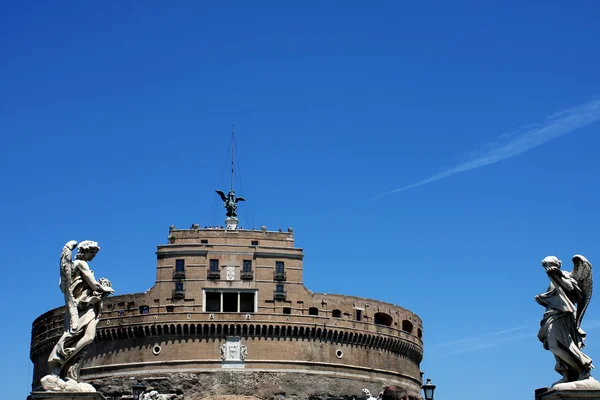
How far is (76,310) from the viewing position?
11.3 meters

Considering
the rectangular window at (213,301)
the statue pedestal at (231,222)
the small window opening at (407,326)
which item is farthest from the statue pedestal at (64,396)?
the small window opening at (407,326)

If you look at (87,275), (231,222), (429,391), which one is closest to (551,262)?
(87,275)

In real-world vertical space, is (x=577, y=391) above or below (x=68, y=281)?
below

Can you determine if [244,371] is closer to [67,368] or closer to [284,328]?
[284,328]

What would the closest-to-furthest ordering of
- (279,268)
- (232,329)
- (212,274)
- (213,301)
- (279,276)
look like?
(232,329)
(212,274)
(279,276)
(213,301)
(279,268)

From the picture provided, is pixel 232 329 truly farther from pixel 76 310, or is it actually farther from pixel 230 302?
pixel 76 310

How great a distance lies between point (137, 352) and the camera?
69.4 metres

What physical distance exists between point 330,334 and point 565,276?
197 ft

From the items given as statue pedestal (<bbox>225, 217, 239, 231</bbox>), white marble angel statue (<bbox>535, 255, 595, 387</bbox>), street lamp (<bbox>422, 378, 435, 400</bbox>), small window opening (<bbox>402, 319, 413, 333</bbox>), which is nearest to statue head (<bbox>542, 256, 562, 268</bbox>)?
white marble angel statue (<bbox>535, 255, 595, 387</bbox>)

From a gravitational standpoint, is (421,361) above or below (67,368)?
above

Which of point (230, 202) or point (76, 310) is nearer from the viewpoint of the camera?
point (76, 310)

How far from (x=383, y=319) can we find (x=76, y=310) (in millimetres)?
65368

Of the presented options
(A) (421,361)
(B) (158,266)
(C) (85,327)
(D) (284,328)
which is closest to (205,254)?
(B) (158,266)

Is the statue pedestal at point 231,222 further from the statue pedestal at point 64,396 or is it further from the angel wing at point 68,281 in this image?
the statue pedestal at point 64,396
